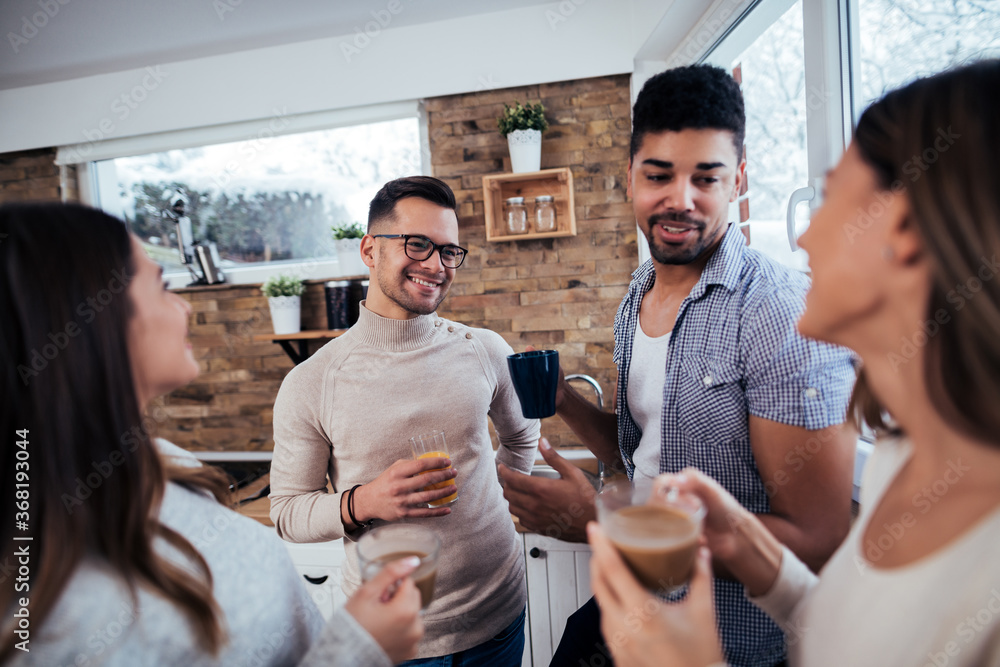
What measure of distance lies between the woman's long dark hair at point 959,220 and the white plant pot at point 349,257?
2.54 metres

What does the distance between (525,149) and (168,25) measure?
181cm

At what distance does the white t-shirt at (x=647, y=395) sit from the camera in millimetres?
1274

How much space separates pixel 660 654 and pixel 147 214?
3.69 m

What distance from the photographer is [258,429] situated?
3.16 m

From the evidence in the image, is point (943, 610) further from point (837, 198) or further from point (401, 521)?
point (401, 521)

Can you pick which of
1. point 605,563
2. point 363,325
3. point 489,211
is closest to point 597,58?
point 489,211

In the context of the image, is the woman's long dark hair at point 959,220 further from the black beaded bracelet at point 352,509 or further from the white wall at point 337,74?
the white wall at point 337,74

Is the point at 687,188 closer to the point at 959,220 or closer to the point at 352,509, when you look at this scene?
the point at 959,220

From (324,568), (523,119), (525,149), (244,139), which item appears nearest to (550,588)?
(324,568)

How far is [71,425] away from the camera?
676 mm

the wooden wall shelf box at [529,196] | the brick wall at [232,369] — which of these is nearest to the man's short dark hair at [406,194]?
the wooden wall shelf box at [529,196]

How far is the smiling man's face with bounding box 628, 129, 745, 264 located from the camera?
119 cm

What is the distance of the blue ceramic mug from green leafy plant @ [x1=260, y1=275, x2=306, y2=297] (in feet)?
6.51

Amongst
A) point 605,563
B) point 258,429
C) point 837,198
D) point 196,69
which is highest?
point 196,69
